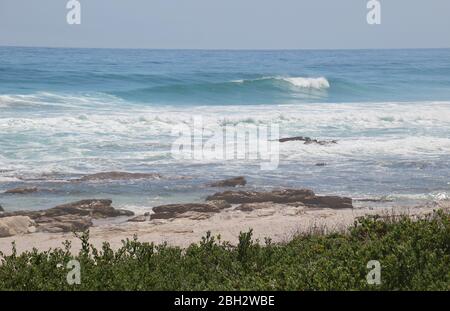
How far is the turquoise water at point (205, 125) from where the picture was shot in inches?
647

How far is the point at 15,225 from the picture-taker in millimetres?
12281

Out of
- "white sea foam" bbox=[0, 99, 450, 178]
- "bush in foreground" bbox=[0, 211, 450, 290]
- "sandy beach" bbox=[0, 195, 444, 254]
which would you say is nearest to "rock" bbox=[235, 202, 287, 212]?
"sandy beach" bbox=[0, 195, 444, 254]

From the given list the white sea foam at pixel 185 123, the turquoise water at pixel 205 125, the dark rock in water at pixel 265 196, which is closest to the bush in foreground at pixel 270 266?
the dark rock in water at pixel 265 196

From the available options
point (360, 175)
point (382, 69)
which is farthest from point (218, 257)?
point (382, 69)

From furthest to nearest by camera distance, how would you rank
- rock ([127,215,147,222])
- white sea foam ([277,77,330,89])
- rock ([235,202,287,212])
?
white sea foam ([277,77,330,89]) < rock ([235,202,287,212]) < rock ([127,215,147,222])

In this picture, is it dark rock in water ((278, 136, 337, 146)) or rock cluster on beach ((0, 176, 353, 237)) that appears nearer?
rock cluster on beach ((0, 176, 353, 237))

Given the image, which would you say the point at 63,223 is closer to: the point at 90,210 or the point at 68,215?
the point at 68,215

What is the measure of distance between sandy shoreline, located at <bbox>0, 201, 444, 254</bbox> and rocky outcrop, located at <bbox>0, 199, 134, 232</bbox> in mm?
229

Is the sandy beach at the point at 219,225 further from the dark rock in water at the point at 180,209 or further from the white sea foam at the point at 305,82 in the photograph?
the white sea foam at the point at 305,82

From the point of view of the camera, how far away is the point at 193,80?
47906 millimetres

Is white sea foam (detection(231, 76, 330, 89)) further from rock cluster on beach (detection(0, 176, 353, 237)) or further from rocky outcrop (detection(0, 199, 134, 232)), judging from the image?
rocky outcrop (detection(0, 199, 134, 232))

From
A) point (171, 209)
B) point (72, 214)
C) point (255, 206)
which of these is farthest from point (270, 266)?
point (255, 206)

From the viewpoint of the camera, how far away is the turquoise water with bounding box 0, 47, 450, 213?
16.4m
